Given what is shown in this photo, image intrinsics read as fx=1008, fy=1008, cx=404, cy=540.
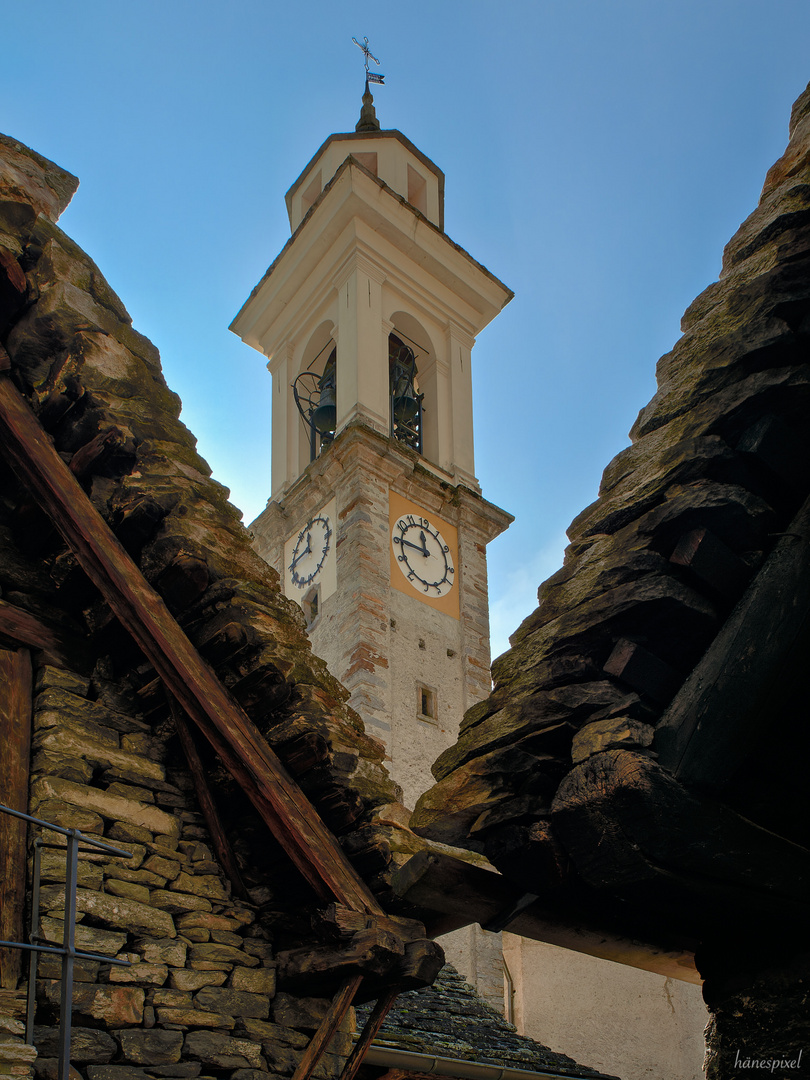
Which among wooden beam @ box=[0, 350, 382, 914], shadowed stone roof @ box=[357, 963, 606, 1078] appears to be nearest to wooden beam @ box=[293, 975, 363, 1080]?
wooden beam @ box=[0, 350, 382, 914]

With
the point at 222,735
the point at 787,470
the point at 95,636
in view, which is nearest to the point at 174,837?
the point at 222,735

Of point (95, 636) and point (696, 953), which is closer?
point (696, 953)

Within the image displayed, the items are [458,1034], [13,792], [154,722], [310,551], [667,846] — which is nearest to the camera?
[667,846]

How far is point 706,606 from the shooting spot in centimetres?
256

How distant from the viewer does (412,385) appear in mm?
22219

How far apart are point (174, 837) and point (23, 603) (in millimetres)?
1187

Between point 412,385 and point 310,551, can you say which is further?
point 412,385

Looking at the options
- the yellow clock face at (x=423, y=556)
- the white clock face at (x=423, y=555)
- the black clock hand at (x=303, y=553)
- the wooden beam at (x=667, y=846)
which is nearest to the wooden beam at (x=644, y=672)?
the wooden beam at (x=667, y=846)

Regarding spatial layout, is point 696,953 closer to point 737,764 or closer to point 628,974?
point 737,764

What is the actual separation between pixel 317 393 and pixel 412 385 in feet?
7.46

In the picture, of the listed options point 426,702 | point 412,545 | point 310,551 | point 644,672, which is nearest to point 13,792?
point 644,672

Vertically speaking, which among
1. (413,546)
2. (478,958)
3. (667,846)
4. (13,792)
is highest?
(413,546)

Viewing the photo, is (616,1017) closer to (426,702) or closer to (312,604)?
(426,702)

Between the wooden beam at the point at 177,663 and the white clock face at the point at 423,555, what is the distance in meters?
14.4
